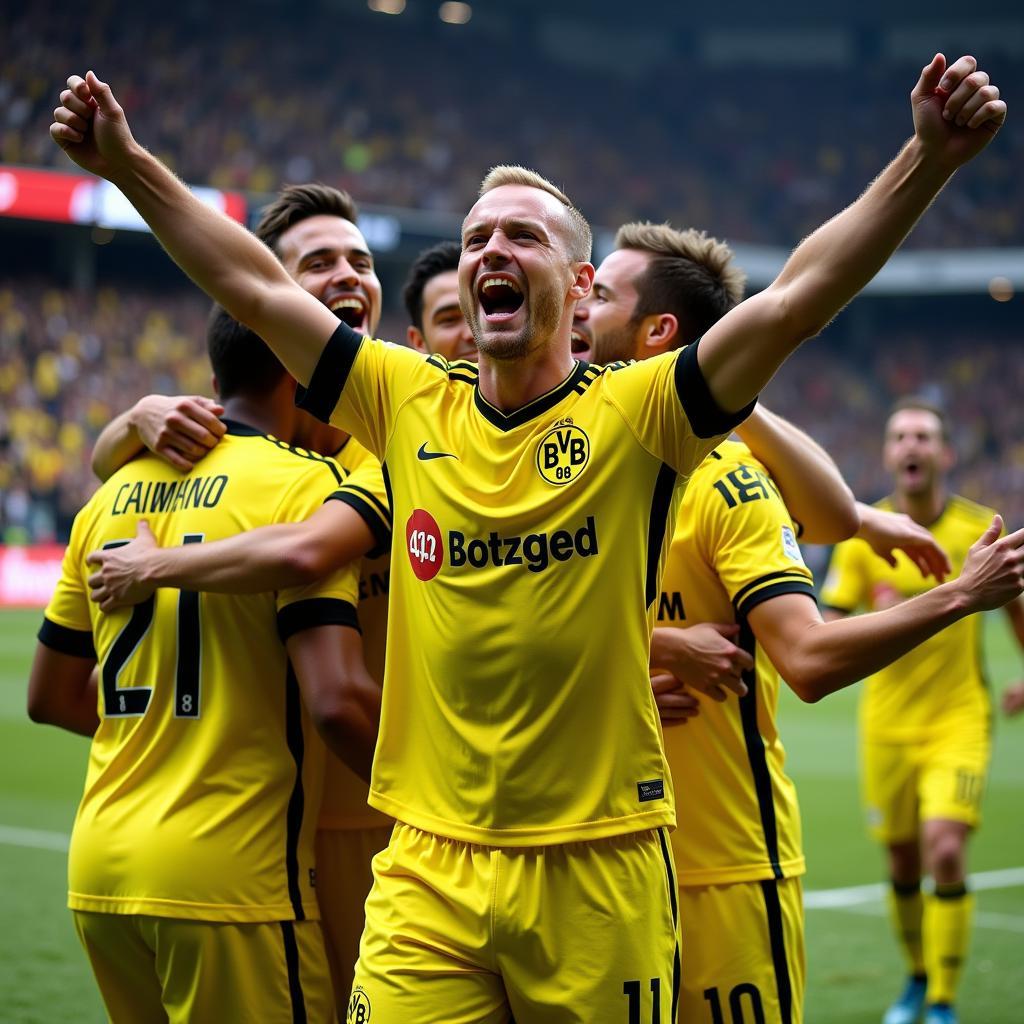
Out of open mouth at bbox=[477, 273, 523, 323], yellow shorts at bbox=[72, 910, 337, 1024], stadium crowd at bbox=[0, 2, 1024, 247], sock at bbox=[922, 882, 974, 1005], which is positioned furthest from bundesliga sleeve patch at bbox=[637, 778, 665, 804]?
stadium crowd at bbox=[0, 2, 1024, 247]

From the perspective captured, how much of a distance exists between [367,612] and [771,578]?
3.49 ft

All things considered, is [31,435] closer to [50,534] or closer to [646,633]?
[50,534]

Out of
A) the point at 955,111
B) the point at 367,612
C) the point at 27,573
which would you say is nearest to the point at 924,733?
the point at 367,612

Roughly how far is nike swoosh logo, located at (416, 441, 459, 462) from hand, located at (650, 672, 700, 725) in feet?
2.71

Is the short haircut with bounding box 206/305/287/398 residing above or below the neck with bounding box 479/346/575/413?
above

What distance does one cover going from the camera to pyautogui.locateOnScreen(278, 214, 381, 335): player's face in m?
4.07

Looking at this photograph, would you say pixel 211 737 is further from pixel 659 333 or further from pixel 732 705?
pixel 659 333

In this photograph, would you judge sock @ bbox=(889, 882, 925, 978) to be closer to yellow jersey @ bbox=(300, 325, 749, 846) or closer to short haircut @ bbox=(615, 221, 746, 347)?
short haircut @ bbox=(615, 221, 746, 347)

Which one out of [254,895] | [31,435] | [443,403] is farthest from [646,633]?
[31,435]

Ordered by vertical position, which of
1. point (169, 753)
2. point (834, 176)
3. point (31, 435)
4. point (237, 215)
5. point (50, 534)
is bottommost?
point (169, 753)

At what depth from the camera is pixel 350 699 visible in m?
3.34

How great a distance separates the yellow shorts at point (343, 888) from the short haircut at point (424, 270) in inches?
72.5

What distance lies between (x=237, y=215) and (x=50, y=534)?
8.73 metres

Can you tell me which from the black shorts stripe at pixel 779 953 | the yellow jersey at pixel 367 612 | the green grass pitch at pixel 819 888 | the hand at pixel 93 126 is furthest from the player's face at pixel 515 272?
the green grass pitch at pixel 819 888
